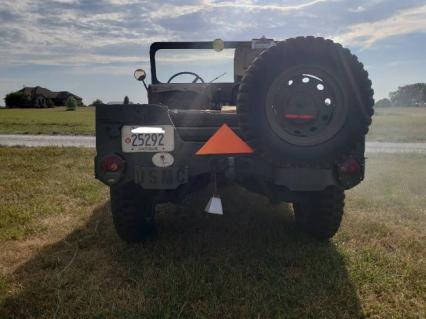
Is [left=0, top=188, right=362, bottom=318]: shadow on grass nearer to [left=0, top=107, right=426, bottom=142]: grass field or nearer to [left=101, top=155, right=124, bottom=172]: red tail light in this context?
[left=101, top=155, right=124, bottom=172]: red tail light

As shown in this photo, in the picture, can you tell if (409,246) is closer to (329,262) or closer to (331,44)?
(329,262)

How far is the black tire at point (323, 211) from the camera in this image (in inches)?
144

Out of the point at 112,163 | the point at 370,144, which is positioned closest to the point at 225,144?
the point at 112,163

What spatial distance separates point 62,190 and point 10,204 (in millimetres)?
917

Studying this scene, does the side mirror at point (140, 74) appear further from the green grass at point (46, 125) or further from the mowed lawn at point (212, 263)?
the green grass at point (46, 125)

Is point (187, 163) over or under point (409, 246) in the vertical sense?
over

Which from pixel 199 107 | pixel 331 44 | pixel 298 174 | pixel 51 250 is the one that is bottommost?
pixel 51 250

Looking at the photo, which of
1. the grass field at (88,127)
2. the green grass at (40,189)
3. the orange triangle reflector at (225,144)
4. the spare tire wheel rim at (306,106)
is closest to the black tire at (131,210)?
the orange triangle reflector at (225,144)

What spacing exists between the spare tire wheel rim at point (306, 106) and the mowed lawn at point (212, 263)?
39.4 inches

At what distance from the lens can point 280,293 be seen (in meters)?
2.84

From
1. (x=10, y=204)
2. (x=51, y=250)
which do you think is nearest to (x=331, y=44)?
(x=51, y=250)

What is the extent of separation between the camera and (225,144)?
3.18 metres

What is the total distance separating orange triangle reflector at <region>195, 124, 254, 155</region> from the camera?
316 cm

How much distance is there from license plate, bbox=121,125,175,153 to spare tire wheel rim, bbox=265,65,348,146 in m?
0.74
